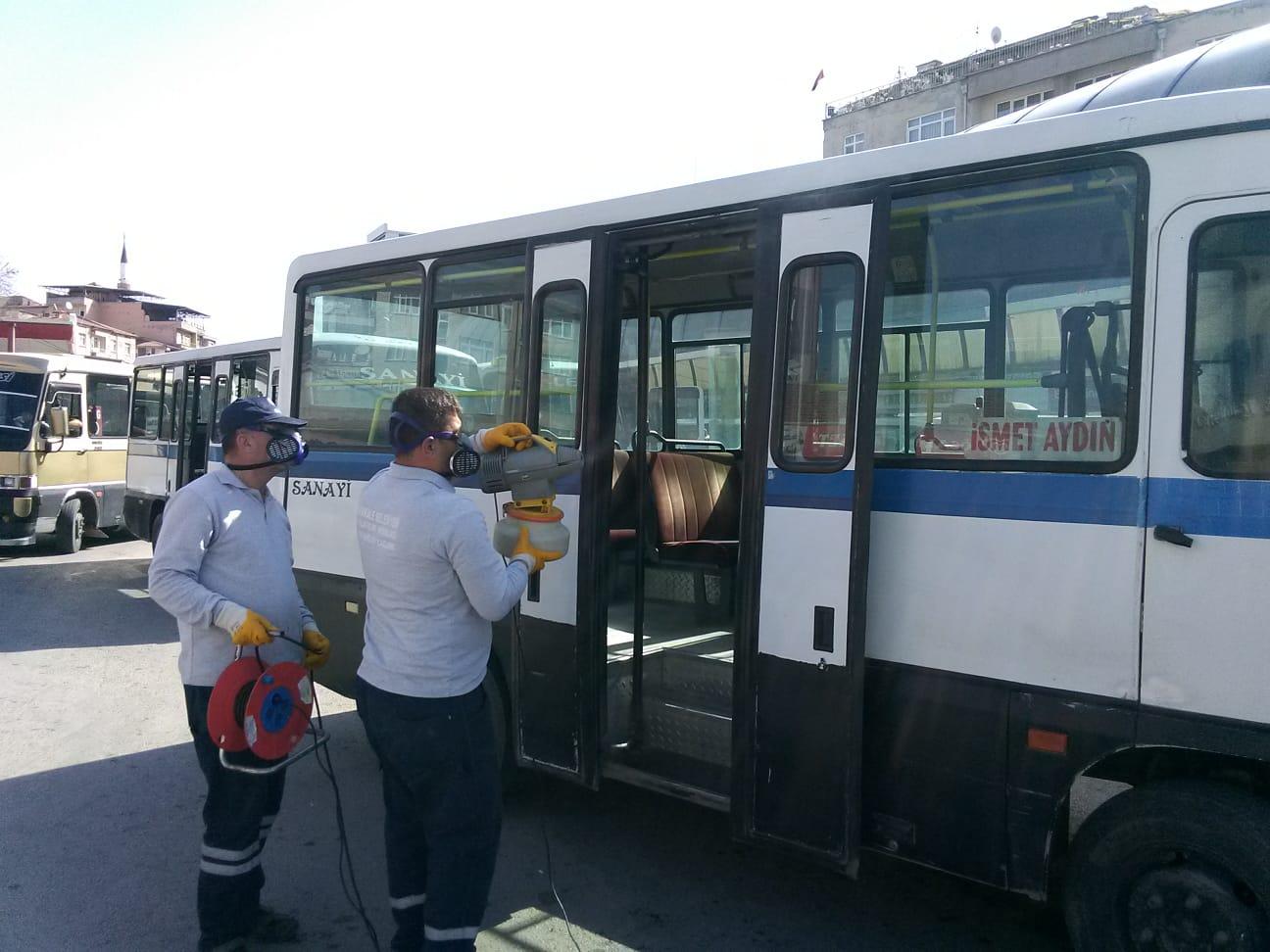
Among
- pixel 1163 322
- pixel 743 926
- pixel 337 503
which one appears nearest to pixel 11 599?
pixel 337 503

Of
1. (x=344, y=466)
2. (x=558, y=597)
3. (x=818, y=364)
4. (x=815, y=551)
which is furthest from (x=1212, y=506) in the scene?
(x=344, y=466)

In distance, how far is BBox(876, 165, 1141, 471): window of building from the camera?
3365mm

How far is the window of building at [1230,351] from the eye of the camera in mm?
3100

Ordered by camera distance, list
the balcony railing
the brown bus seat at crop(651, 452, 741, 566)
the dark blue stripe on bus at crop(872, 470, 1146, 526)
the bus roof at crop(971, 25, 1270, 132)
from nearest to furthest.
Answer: the dark blue stripe on bus at crop(872, 470, 1146, 526) < the bus roof at crop(971, 25, 1270, 132) < the brown bus seat at crop(651, 452, 741, 566) < the balcony railing

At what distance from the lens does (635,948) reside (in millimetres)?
4012

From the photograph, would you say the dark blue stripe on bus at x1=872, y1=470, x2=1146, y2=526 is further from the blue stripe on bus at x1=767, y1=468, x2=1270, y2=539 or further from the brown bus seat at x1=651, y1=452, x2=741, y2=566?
the brown bus seat at x1=651, y1=452, x2=741, y2=566

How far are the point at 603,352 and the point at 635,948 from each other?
2.57m

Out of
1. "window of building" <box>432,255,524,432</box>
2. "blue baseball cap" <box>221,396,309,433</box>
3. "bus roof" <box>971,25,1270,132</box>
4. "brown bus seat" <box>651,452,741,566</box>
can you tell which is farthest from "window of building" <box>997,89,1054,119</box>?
"blue baseball cap" <box>221,396,309,433</box>

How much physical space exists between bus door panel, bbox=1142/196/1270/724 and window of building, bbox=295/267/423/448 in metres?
3.83

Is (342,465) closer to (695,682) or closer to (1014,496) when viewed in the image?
(695,682)

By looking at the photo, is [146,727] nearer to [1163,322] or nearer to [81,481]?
[1163,322]

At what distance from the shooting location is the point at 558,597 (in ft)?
15.7

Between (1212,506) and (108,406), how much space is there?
54.1 feet

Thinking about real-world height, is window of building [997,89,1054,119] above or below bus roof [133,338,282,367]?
above
